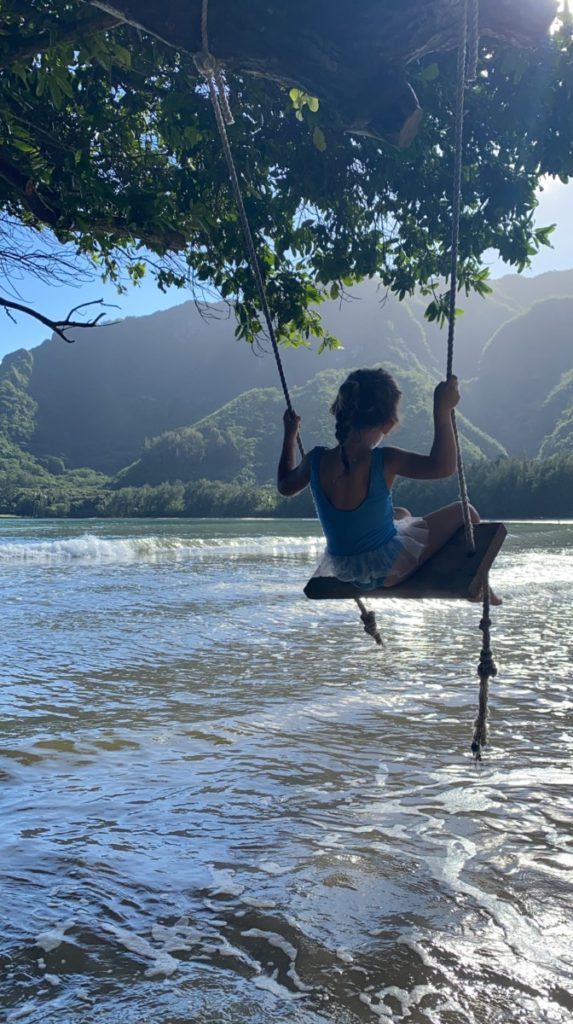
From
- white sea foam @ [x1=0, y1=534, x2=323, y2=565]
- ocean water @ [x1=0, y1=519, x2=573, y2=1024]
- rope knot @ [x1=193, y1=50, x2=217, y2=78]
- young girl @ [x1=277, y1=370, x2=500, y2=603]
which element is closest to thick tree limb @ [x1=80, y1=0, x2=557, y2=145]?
rope knot @ [x1=193, y1=50, x2=217, y2=78]

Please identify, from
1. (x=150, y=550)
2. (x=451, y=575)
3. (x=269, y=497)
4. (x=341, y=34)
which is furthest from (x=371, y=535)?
(x=269, y=497)

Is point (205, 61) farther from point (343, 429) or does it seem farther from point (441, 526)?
point (441, 526)

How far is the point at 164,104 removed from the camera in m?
5.10

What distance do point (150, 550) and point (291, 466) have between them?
29618mm

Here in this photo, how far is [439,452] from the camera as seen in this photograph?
13.5ft

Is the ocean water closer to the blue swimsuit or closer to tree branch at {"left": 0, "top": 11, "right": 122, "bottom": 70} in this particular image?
the blue swimsuit

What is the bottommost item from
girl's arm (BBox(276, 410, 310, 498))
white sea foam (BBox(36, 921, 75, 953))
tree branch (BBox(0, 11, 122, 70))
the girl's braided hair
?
white sea foam (BBox(36, 921, 75, 953))

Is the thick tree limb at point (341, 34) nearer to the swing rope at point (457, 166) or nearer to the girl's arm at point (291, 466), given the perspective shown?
the swing rope at point (457, 166)

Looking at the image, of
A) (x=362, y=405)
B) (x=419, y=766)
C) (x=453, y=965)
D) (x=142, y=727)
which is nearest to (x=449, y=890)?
(x=453, y=965)

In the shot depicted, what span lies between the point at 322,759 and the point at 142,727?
1.68m

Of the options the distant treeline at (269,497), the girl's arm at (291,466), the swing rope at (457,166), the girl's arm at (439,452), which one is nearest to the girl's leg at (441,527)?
the swing rope at (457,166)

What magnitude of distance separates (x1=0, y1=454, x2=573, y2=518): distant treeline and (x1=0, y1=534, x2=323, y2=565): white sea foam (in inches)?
1746

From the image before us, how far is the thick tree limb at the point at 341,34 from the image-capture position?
3.31m

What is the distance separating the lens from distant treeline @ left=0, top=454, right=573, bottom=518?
78000mm
